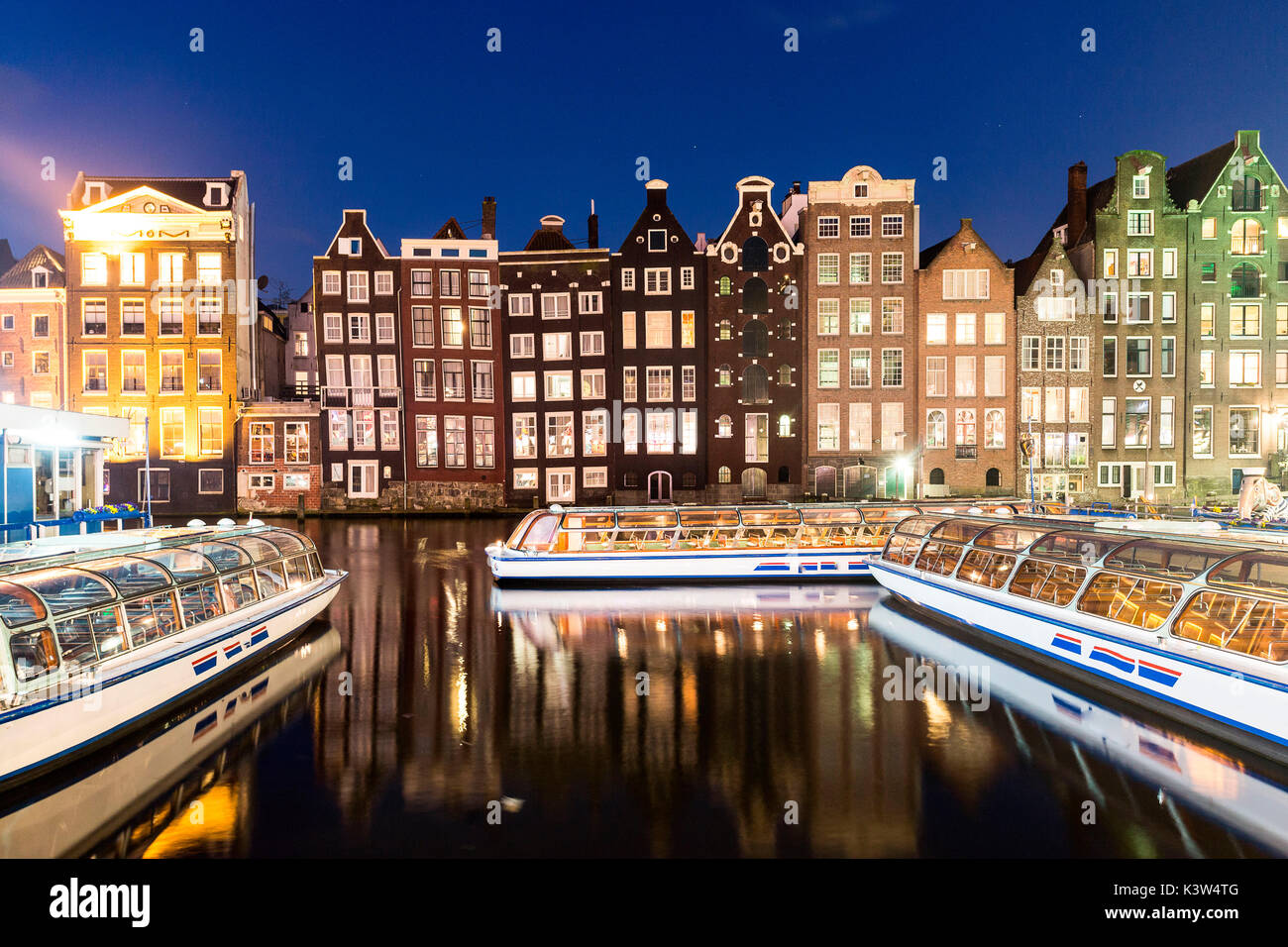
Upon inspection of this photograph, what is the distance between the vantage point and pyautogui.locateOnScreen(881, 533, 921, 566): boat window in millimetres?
15852

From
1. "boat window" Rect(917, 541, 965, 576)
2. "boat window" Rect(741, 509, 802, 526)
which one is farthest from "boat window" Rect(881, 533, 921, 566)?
"boat window" Rect(741, 509, 802, 526)

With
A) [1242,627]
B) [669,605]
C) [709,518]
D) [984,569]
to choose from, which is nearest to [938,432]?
[709,518]

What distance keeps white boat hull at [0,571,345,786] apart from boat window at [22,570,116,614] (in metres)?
0.80

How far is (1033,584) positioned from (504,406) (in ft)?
120

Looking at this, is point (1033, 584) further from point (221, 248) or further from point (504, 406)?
point (221, 248)

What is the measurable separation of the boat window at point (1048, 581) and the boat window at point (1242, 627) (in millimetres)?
1479

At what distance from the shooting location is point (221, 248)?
139 feet

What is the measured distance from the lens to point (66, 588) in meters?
9.27

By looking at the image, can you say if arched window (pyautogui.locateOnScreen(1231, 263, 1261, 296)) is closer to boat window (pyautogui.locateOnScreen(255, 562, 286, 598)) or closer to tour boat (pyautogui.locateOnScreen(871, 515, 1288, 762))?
tour boat (pyautogui.locateOnScreen(871, 515, 1288, 762))

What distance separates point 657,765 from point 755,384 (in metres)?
37.1

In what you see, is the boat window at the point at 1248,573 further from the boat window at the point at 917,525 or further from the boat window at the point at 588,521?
the boat window at the point at 588,521

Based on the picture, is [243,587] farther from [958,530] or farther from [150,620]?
[958,530]

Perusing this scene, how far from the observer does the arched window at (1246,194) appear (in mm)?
40281
